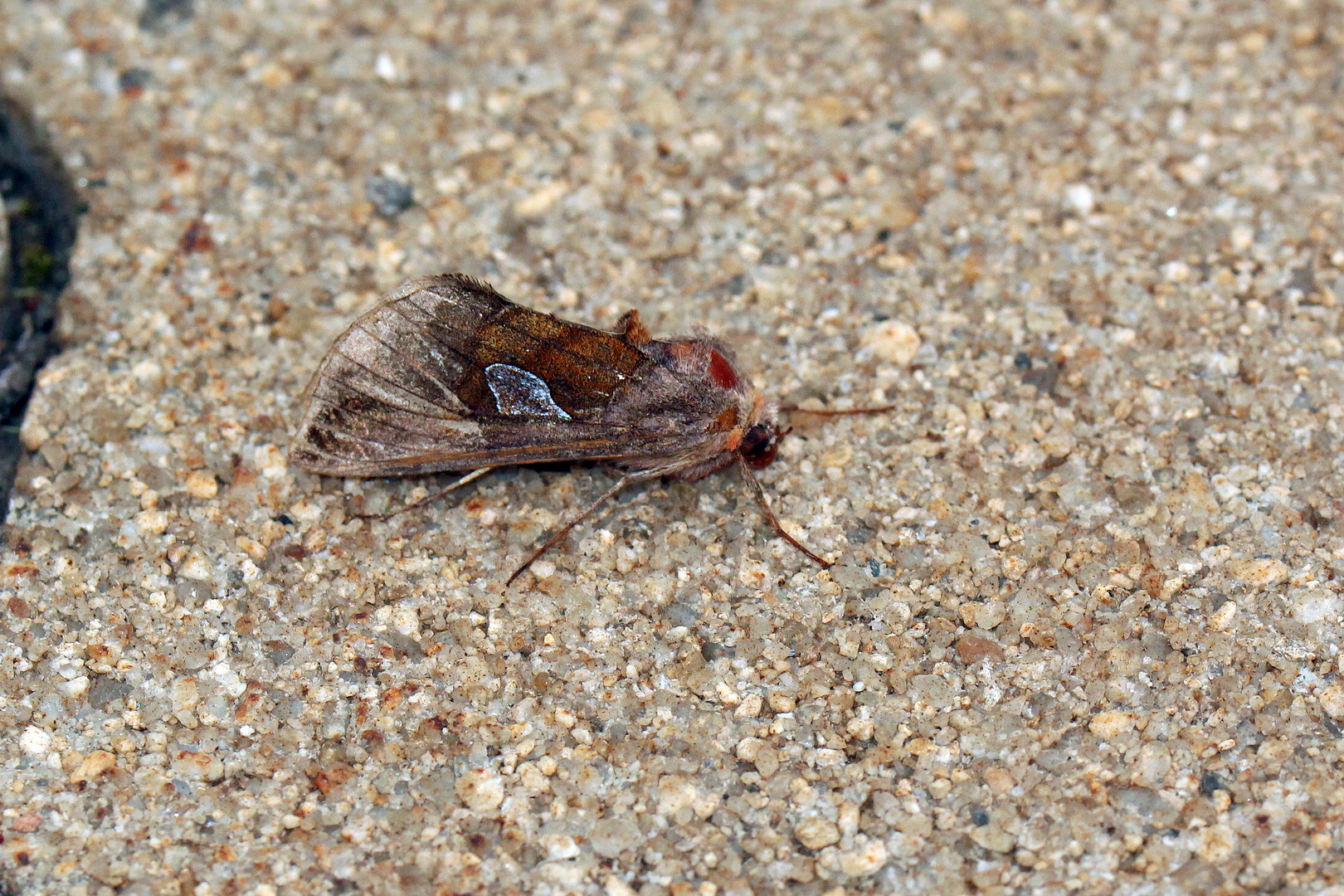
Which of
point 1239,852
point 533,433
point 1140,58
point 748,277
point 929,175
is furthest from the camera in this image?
point 1140,58

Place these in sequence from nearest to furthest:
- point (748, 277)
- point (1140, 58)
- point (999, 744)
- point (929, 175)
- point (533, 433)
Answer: point (999, 744), point (533, 433), point (748, 277), point (929, 175), point (1140, 58)

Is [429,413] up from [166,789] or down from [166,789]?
up

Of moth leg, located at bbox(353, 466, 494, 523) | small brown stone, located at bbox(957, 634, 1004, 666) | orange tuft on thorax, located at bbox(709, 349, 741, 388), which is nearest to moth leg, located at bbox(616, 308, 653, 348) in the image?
orange tuft on thorax, located at bbox(709, 349, 741, 388)

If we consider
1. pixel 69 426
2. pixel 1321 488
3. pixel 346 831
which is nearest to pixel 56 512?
pixel 69 426

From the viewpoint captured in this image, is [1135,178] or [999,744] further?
[1135,178]

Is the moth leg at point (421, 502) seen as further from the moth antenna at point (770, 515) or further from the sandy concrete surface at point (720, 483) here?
the moth antenna at point (770, 515)

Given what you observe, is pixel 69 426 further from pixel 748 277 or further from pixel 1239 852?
pixel 1239 852

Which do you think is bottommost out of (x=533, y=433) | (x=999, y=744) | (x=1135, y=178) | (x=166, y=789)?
(x=166, y=789)
